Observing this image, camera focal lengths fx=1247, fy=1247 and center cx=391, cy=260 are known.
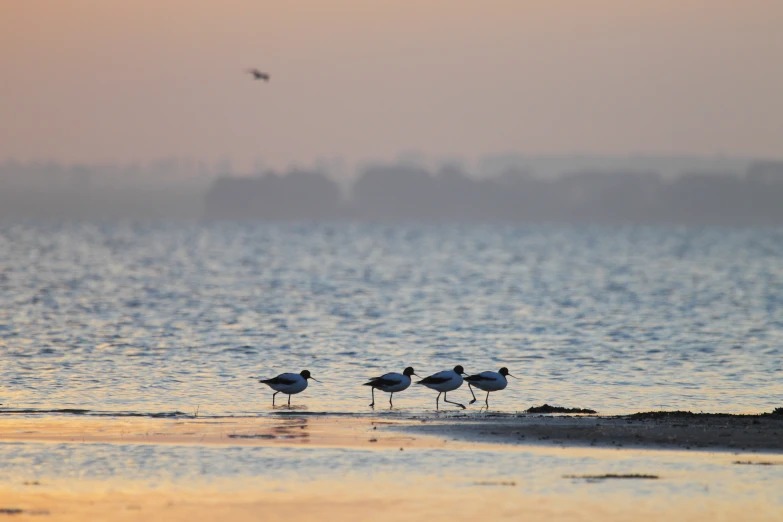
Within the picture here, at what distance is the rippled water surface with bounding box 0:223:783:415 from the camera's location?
28003 millimetres

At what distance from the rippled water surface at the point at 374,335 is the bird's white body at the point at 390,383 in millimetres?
384

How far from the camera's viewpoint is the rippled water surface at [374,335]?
28.0 meters

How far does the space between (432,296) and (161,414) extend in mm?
46472

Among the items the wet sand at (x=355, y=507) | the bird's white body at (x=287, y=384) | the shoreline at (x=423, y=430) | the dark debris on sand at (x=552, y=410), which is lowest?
the wet sand at (x=355, y=507)

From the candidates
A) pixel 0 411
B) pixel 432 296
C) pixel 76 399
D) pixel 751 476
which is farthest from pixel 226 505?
pixel 432 296

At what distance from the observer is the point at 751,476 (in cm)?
1716

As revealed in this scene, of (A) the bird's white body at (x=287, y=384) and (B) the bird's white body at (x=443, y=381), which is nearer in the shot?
(A) the bird's white body at (x=287, y=384)

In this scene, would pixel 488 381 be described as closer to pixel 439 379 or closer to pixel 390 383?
pixel 439 379

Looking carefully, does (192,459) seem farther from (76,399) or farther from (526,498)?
(76,399)

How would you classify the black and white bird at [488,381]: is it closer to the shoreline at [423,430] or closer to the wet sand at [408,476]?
the shoreline at [423,430]

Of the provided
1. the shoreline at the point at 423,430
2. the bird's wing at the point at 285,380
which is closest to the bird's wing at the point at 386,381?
the bird's wing at the point at 285,380

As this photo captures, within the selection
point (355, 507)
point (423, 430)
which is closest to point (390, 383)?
point (423, 430)

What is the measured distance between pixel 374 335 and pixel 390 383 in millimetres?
17244

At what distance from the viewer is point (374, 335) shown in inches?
1719
